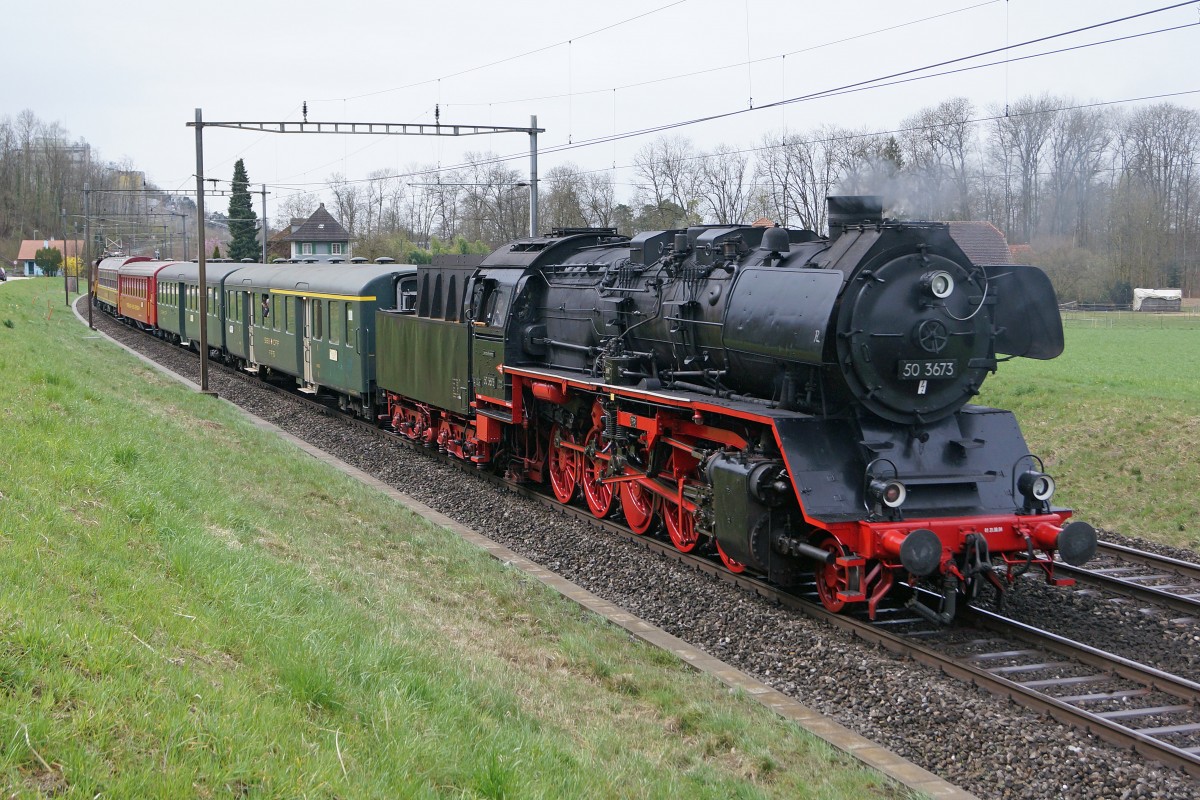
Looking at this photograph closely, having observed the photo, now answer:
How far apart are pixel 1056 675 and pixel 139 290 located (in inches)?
1727

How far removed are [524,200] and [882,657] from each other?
36.5 m

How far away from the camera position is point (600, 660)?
720cm

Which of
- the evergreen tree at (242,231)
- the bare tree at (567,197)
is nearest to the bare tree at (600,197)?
the bare tree at (567,197)

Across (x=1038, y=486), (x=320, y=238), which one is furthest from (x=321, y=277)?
(x=320, y=238)

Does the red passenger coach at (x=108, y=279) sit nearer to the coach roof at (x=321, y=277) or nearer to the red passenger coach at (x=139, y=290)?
the red passenger coach at (x=139, y=290)

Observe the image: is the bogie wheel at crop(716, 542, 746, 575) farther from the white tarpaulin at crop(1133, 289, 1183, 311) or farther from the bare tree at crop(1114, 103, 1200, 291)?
the white tarpaulin at crop(1133, 289, 1183, 311)

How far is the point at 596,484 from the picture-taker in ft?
42.2

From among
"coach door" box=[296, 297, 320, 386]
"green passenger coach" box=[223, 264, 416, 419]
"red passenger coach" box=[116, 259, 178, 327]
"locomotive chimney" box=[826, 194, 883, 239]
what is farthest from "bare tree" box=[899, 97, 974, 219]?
"red passenger coach" box=[116, 259, 178, 327]

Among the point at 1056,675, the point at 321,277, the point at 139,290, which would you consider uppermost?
the point at 139,290

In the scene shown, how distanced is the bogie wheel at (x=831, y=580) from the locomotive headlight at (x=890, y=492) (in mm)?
532

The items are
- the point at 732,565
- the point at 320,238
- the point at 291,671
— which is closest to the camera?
the point at 291,671

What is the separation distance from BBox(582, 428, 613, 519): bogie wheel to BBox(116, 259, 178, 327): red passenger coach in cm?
3187

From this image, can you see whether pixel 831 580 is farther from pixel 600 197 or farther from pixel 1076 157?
pixel 600 197

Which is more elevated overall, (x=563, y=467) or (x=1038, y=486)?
(x=1038, y=486)
